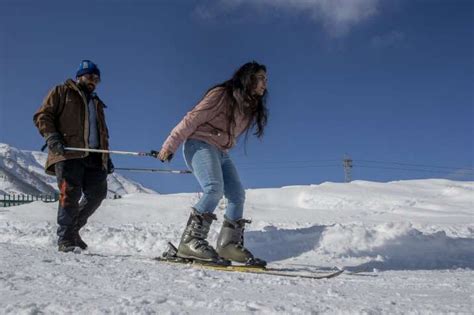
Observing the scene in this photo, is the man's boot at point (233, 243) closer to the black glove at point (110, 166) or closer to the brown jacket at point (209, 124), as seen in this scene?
the brown jacket at point (209, 124)

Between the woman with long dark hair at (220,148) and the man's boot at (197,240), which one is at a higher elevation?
the woman with long dark hair at (220,148)

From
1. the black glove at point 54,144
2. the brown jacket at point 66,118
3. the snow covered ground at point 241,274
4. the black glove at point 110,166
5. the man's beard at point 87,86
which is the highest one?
the man's beard at point 87,86

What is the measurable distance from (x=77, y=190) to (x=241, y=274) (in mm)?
2395

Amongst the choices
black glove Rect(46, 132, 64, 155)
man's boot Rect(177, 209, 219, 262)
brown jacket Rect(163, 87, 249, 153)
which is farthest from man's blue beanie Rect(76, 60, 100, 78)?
man's boot Rect(177, 209, 219, 262)

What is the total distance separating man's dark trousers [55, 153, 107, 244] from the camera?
5.10 metres

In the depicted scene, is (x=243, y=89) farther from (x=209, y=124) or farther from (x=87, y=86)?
(x=87, y=86)

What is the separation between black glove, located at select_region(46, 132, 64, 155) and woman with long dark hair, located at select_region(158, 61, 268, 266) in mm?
1298

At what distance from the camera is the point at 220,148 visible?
4.55m

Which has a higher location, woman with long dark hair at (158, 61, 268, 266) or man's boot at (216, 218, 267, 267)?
woman with long dark hair at (158, 61, 268, 266)

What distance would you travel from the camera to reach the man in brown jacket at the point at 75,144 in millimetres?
5105

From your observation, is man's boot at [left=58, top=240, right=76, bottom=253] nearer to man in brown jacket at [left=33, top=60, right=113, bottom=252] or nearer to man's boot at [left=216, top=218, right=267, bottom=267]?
man in brown jacket at [left=33, top=60, right=113, bottom=252]

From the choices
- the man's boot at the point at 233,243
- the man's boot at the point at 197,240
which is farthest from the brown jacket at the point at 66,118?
the man's boot at the point at 233,243

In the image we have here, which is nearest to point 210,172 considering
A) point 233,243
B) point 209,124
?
point 209,124

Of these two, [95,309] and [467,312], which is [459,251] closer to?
[467,312]
